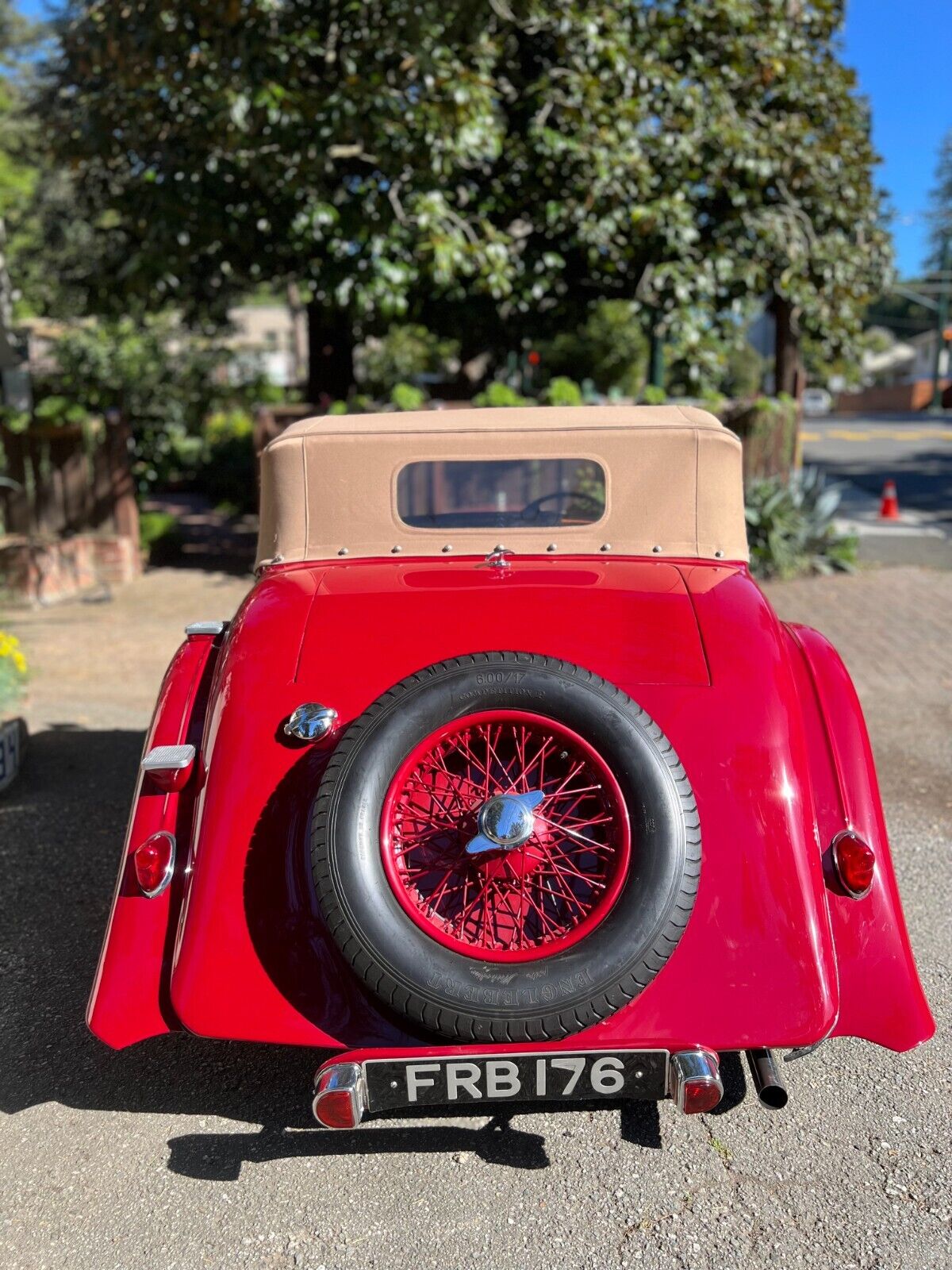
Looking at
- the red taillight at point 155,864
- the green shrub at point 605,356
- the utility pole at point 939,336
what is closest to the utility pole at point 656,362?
the red taillight at point 155,864

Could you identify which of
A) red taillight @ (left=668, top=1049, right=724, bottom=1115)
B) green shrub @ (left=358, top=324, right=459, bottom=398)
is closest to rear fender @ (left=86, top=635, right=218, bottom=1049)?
red taillight @ (left=668, top=1049, right=724, bottom=1115)

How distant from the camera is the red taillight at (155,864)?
274cm

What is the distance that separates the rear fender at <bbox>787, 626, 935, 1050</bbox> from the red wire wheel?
648 mm

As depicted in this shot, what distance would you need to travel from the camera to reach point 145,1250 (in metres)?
2.40

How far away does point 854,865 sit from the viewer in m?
2.70

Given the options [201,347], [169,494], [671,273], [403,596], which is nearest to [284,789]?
[403,596]

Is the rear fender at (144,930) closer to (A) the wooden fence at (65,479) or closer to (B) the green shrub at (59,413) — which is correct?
(A) the wooden fence at (65,479)

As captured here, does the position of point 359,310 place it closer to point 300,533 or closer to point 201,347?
point 300,533

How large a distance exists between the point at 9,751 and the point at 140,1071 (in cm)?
254

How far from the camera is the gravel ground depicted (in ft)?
7.86

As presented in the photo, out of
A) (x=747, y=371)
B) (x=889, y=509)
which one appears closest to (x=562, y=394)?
(x=889, y=509)

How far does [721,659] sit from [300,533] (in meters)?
1.55

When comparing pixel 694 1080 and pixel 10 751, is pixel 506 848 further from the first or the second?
pixel 10 751

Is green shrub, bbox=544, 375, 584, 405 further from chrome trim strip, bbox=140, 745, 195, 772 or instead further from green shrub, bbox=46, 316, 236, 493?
chrome trim strip, bbox=140, 745, 195, 772
